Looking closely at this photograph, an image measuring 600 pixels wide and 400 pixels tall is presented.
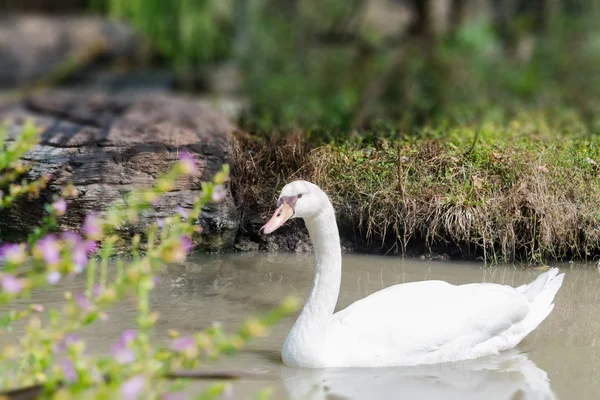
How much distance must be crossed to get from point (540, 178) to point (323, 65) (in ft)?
19.4

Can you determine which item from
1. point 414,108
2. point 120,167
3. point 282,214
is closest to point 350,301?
point 282,214

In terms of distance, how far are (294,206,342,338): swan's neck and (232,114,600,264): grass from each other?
2.20 metres

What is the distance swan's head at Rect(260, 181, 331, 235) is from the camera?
3.87m

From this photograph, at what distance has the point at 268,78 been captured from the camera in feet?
37.4

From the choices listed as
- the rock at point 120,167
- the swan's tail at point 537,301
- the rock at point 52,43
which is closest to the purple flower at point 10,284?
the swan's tail at point 537,301

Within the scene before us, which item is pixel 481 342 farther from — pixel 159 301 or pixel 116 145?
pixel 116 145

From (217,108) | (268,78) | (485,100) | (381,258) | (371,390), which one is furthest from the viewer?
(268,78)

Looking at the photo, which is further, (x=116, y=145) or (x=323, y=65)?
(x=323, y=65)

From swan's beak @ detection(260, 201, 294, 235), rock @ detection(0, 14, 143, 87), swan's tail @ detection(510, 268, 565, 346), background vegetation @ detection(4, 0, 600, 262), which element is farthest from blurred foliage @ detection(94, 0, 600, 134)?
swan's beak @ detection(260, 201, 294, 235)

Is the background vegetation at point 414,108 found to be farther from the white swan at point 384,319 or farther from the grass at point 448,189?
the white swan at point 384,319

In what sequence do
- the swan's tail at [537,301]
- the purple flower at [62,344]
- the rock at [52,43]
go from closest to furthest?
the purple flower at [62,344]
the swan's tail at [537,301]
the rock at [52,43]

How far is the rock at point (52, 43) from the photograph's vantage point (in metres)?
11.5

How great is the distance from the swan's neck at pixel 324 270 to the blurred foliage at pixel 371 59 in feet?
13.1

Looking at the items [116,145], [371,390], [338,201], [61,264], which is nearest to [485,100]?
[338,201]
